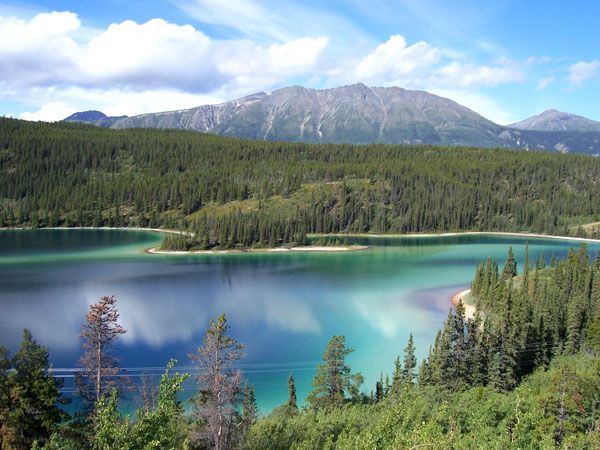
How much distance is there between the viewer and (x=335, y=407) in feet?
104

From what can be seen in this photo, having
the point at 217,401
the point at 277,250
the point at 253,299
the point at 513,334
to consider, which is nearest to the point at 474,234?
the point at 277,250

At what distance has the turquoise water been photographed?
46156 millimetres

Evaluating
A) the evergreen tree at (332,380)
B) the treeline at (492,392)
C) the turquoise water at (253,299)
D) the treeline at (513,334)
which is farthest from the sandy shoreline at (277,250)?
the evergreen tree at (332,380)

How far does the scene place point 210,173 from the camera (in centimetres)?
19662

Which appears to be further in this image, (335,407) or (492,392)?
(492,392)

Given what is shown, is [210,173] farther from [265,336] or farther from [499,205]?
[265,336]

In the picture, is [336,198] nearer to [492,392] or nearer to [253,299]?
[253,299]

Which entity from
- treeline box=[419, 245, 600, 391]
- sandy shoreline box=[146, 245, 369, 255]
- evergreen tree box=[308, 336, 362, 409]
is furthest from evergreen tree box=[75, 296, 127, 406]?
sandy shoreline box=[146, 245, 369, 255]

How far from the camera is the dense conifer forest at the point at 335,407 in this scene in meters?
18.1

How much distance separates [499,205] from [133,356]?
158355 mm

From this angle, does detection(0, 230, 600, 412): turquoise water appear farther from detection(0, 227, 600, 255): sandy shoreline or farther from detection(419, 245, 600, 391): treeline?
detection(419, 245, 600, 391): treeline

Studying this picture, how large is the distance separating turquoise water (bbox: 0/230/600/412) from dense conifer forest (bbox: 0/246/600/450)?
280 inches

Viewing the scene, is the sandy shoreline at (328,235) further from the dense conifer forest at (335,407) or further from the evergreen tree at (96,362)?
the evergreen tree at (96,362)

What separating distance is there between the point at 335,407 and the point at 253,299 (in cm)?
3900
